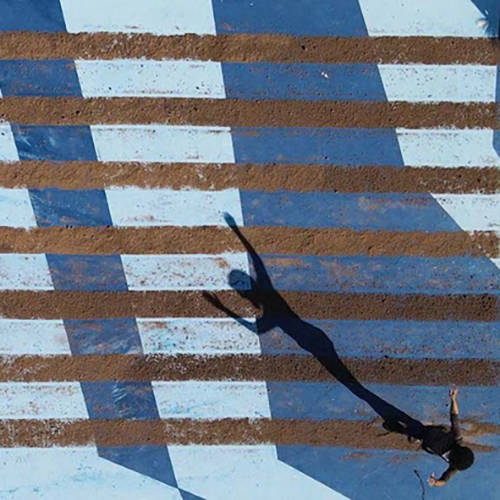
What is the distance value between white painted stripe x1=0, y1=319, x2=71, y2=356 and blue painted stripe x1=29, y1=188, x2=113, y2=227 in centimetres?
110

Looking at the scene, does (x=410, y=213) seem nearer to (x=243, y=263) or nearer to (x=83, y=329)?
(x=243, y=263)

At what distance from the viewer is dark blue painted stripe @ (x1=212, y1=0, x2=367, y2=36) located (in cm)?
578

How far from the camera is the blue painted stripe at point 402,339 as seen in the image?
238 inches

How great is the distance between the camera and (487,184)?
5.90 meters

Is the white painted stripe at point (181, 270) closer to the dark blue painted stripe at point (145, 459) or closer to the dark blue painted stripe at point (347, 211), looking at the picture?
the dark blue painted stripe at point (347, 211)

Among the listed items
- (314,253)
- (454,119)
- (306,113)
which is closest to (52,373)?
(314,253)

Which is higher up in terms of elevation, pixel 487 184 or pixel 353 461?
pixel 487 184

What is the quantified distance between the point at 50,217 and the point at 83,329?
1.27 meters

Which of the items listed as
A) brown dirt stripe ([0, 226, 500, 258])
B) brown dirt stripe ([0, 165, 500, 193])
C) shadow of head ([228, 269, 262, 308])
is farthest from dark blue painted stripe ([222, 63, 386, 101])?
shadow of head ([228, 269, 262, 308])

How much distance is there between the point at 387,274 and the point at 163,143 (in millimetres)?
2796

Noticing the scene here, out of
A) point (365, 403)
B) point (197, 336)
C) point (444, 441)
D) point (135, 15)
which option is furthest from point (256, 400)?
point (135, 15)

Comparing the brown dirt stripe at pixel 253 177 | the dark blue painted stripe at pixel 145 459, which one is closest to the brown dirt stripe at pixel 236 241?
the brown dirt stripe at pixel 253 177

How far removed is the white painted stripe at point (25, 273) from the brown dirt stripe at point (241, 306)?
0.12 m

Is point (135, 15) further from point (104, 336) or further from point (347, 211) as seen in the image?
point (104, 336)
